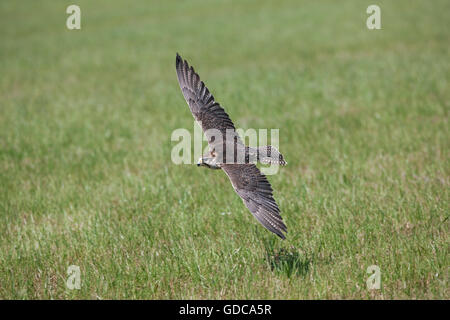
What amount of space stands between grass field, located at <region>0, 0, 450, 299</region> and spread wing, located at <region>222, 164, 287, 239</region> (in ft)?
1.69

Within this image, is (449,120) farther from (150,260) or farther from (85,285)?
(85,285)

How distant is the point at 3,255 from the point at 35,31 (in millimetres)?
25761

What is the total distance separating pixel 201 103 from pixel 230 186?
1.51 metres

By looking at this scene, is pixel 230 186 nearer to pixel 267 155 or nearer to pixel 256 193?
pixel 267 155

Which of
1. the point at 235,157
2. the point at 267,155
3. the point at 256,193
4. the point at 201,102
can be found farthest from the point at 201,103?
the point at 256,193

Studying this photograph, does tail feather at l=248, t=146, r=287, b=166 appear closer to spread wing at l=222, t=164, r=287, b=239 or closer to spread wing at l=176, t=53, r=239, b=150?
spread wing at l=222, t=164, r=287, b=239

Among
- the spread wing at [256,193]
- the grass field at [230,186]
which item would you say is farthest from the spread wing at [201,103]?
the grass field at [230,186]

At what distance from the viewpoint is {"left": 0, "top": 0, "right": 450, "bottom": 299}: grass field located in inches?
168

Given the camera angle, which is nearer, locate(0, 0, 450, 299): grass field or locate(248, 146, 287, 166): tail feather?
locate(0, 0, 450, 299): grass field

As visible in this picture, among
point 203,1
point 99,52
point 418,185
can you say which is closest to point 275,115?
point 418,185

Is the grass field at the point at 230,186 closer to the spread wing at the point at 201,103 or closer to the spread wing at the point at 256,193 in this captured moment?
the spread wing at the point at 256,193

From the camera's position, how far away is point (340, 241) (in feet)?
15.3

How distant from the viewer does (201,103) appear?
5.50m

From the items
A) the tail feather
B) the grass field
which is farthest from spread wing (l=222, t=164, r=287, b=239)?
the grass field
